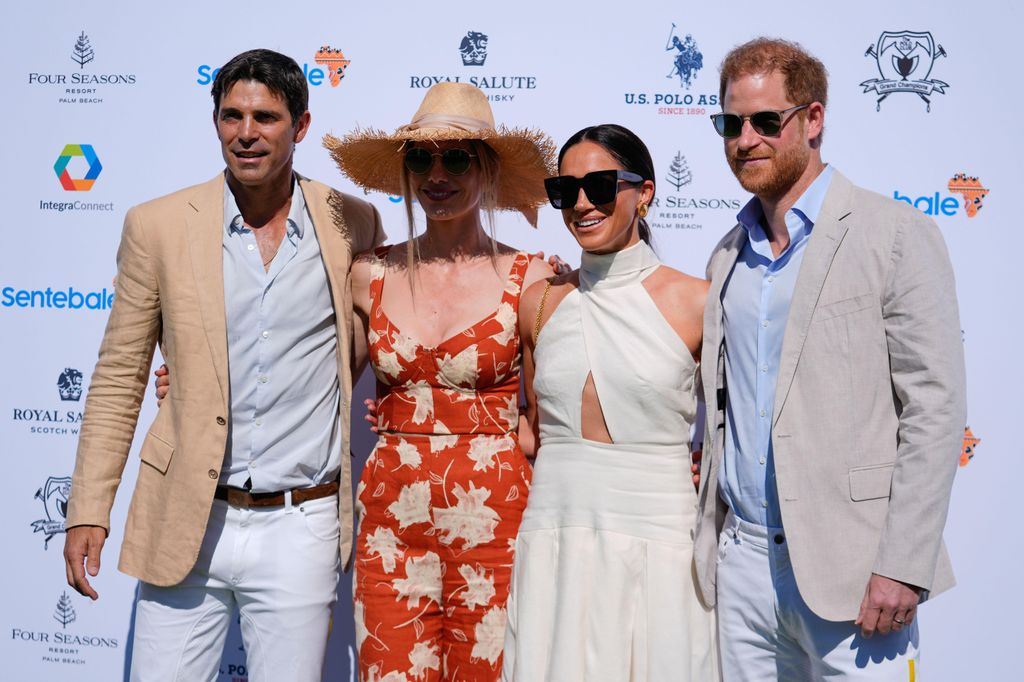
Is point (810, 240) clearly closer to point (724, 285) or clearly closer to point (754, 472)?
point (724, 285)

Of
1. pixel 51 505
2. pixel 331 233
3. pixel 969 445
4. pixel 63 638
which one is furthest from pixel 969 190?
pixel 63 638

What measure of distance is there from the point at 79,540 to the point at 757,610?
1954 mm

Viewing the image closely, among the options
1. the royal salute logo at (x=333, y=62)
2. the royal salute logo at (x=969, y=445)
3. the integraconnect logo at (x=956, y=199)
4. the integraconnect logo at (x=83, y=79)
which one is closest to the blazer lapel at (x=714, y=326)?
the integraconnect logo at (x=956, y=199)

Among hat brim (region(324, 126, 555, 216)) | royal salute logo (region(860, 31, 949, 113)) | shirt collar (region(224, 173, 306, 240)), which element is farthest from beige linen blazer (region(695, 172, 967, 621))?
shirt collar (region(224, 173, 306, 240))

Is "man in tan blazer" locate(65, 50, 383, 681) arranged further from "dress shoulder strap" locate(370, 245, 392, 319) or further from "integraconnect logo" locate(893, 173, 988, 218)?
"integraconnect logo" locate(893, 173, 988, 218)

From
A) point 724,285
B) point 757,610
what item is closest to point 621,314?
point 724,285

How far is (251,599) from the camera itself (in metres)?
2.65

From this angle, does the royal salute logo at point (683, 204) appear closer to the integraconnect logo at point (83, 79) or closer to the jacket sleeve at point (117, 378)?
the jacket sleeve at point (117, 378)

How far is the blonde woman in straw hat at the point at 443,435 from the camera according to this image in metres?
2.58

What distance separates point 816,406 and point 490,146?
1.34 m

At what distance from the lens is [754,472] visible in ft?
7.21

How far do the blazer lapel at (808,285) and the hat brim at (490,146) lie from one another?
102 cm

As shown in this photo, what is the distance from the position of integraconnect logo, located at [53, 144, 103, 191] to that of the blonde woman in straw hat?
1.66m

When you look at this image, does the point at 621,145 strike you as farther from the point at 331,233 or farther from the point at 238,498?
the point at 238,498
